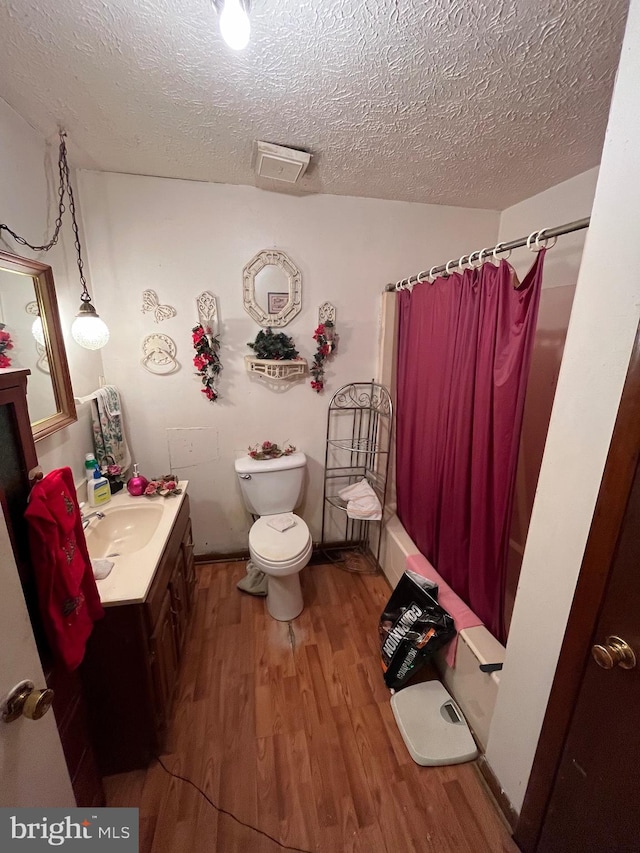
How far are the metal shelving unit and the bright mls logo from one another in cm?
155

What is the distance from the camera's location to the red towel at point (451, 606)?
1.39 m

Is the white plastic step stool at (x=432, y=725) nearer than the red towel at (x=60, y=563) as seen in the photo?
No

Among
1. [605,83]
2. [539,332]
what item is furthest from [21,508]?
[539,332]

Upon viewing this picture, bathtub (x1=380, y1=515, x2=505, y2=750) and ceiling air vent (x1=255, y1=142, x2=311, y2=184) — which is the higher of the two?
ceiling air vent (x1=255, y1=142, x2=311, y2=184)

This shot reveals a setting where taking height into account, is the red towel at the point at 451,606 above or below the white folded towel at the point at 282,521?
below

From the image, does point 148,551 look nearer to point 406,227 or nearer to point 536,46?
point 536,46

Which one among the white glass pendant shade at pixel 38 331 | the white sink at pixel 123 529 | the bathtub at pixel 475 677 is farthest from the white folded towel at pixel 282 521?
the white glass pendant shade at pixel 38 331

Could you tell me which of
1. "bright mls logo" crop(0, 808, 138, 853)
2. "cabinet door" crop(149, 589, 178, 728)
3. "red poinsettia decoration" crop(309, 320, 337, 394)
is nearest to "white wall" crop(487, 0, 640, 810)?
"bright mls logo" crop(0, 808, 138, 853)

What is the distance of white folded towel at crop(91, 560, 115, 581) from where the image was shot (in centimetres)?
115

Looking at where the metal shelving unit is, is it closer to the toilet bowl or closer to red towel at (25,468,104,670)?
the toilet bowl

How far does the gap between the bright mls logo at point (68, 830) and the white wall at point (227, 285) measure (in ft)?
4.88

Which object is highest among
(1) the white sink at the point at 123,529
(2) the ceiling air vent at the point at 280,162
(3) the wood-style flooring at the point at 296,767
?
(2) the ceiling air vent at the point at 280,162

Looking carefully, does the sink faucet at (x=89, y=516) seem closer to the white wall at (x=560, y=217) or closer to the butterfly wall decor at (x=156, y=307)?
the butterfly wall decor at (x=156, y=307)

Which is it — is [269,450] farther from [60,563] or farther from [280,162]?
[280,162]
